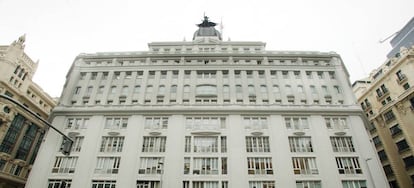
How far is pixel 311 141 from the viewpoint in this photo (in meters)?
33.3

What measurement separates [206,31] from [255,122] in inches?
1236

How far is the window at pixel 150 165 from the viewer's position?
30969 mm

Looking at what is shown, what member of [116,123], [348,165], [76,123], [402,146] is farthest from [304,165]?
[76,123]

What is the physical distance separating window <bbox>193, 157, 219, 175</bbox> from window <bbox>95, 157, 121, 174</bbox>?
10.7 metres

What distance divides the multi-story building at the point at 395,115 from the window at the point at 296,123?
12.1 m

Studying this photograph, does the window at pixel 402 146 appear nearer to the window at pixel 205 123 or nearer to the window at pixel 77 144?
the window at pixel 205 123

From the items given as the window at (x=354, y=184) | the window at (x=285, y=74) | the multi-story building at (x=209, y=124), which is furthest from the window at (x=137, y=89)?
the window at (x=354, y=184)

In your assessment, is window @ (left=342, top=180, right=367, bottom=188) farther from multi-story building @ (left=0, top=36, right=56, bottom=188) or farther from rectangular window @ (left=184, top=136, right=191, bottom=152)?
multi-story building @ (left=0, top=36, right=56, bottom=188)

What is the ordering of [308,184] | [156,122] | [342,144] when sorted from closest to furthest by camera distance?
[308,184]
[342,144]
[156,122]

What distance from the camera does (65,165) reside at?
31625 millimetres

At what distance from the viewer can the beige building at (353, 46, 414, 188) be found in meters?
39.0

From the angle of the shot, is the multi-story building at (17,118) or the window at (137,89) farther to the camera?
the multi-story building at (17,118)

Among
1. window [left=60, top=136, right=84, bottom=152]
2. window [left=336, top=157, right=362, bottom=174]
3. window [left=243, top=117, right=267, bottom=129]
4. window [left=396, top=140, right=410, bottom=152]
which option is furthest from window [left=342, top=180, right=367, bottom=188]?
window [left=60, top=136, right=84, bottom=152]

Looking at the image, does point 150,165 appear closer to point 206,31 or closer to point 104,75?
point 104,75
